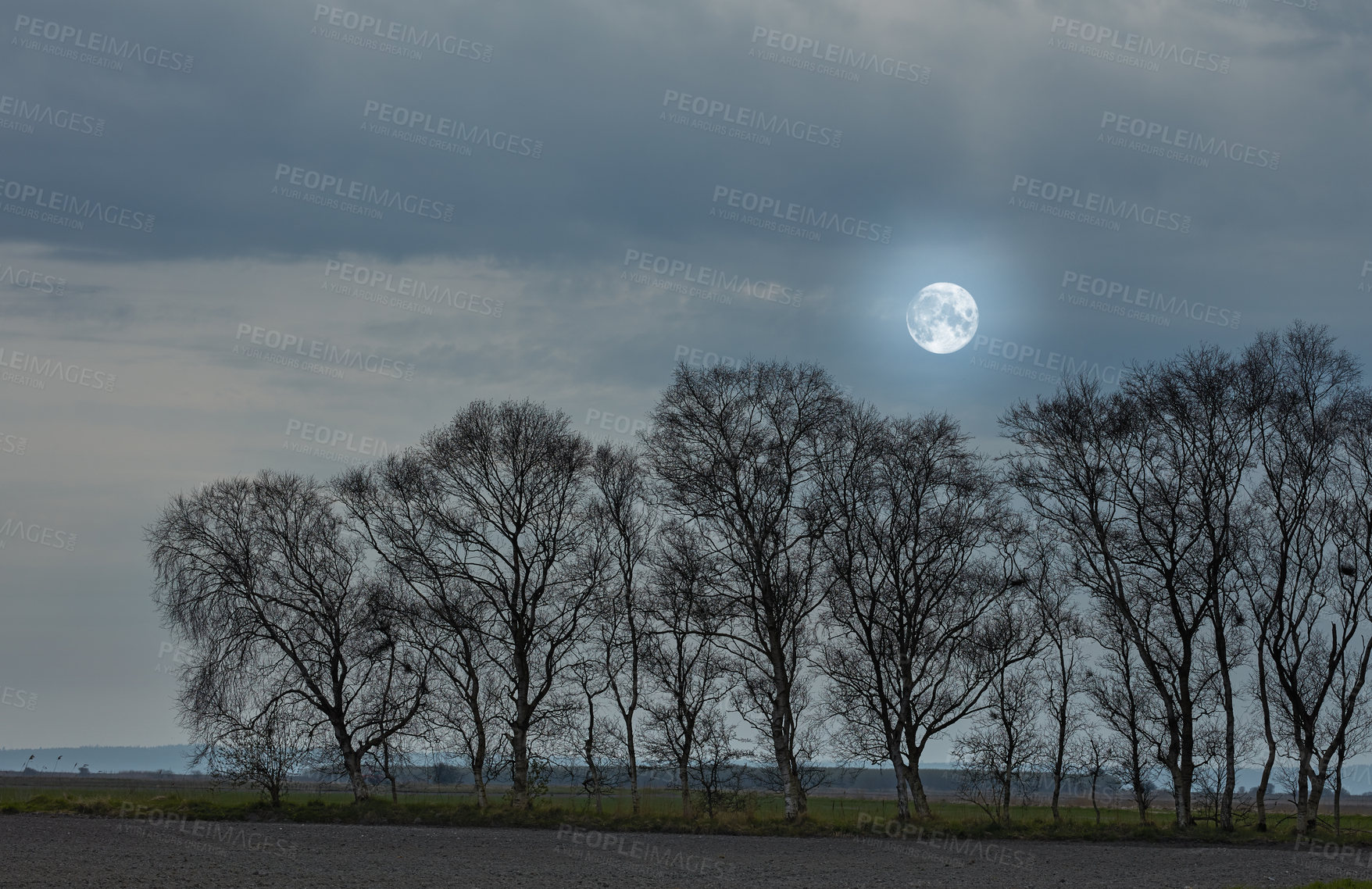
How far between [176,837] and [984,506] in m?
27.2

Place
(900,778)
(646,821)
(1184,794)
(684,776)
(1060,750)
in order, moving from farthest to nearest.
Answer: (1060,750) → (684,776) → (900,778) → (1184,794) → (646,821)

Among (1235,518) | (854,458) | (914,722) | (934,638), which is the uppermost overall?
(854,458)

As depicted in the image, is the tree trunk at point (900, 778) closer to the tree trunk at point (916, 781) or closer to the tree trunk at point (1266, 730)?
the tree trunk at point (916, 781)

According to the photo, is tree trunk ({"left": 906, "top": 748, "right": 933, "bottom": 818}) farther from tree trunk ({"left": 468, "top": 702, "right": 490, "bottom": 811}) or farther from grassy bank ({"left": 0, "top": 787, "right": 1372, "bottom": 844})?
tree trunk ({"left": 468, "top": 702, "right": 490, "bottom": 811})

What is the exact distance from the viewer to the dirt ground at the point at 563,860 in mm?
17422

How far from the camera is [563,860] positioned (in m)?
21.6

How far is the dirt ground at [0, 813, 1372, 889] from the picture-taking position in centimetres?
1742

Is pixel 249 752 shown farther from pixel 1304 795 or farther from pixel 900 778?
pixel 1304 795

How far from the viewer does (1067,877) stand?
20.4 metres

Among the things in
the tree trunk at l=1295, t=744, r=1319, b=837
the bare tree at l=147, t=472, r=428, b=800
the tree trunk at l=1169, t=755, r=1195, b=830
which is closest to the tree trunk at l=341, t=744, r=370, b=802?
the bare tree at l=147, t=472, r=428, b=800

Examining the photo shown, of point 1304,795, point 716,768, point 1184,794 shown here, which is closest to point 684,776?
point 716,768

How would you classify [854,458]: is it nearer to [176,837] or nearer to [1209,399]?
[1209,399]

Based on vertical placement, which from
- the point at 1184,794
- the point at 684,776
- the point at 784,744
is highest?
the point at 784,744

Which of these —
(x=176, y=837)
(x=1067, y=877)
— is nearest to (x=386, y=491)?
(x=176, y=837)
